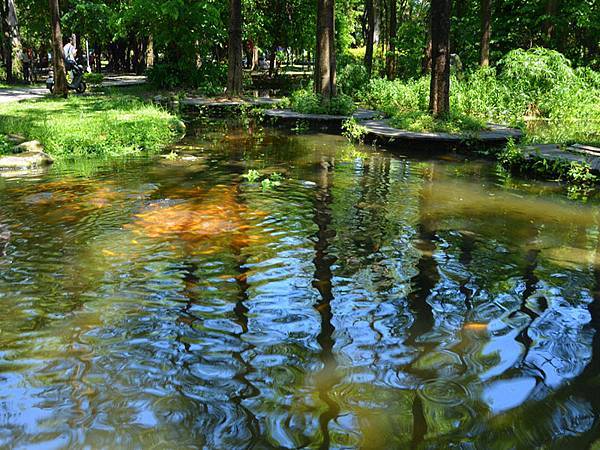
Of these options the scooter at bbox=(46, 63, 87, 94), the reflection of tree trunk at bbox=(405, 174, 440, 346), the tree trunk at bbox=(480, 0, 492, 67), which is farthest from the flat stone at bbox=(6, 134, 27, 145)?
the tree trunk at bbox=(480, 0, 492, 67)

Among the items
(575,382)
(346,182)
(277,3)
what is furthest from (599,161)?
(277,3)

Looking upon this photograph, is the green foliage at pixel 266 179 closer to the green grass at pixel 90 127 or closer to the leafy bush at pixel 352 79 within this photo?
the green grass at pixel 90 127

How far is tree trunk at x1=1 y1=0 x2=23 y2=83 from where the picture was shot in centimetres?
2327

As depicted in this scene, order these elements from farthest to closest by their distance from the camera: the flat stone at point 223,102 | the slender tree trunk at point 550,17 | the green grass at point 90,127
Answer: the slender tree trunk at point 550,17
the flat stone at point 223,102
the green grass at point 90,127

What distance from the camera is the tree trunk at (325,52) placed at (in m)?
17.5

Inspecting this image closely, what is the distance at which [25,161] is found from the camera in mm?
10516

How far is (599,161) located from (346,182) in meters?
4.37

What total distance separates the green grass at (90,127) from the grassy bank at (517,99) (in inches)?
237

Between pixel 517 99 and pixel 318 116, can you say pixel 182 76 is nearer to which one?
pixel 318 116

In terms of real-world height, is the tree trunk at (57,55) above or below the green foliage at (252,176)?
above

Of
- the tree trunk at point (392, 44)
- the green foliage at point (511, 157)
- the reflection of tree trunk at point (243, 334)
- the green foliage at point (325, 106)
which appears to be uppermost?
the tree trunk at point (392, 44)

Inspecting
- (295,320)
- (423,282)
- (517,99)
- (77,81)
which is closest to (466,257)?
(423,282)

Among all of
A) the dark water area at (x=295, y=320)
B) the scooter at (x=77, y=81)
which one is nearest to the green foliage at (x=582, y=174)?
the dark water area at (x=295, y=320)

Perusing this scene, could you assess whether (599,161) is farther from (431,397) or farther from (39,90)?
(39,90)
